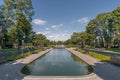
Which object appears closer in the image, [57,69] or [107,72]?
[107,72]

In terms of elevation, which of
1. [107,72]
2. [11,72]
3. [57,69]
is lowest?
[57,69]

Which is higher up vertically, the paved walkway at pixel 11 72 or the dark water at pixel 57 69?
the paved walkway at pixel 11 72

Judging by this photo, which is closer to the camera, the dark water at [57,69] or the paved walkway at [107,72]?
the paved walkway at [107,72]

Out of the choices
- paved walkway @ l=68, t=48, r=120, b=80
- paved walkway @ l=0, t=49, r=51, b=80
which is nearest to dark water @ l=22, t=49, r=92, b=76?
paved walkway @ l=0, t=49, r=51, b=80

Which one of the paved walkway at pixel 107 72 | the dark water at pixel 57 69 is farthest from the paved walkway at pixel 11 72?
the paved walkway at pixel 107 72

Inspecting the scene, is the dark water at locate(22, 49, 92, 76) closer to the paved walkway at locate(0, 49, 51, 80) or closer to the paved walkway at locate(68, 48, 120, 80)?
the paved walkway at locate(0, 49, 51, 80)

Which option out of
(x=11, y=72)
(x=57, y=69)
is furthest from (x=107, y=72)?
(x=11, y=72)

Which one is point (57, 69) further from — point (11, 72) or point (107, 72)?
point (107, 72)

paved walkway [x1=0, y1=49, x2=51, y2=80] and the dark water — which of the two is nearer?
paved walkway [x1=0, y1=49, x2=51, y2=80]

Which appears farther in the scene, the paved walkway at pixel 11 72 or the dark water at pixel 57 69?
the dark water at pixel 57 69

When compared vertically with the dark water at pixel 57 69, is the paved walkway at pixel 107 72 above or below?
above

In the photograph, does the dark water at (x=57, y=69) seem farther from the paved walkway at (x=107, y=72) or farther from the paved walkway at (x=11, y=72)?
the paved walkway at (x=107, y=72)

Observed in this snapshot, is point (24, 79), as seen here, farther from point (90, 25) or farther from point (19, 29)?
point (90, 25)

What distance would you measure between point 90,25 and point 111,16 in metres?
14.5
